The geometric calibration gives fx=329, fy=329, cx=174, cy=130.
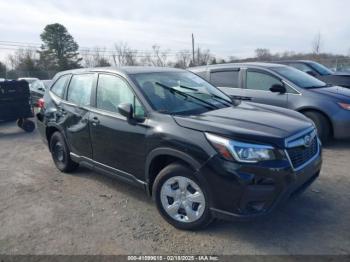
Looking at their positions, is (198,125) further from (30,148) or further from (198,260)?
(30,148)

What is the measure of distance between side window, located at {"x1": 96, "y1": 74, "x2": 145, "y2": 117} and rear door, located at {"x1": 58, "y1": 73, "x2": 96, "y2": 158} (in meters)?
0.22

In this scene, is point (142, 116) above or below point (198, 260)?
above

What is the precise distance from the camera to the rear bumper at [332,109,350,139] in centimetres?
627

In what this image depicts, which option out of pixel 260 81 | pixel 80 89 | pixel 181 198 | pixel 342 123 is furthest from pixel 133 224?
pixel 260 81

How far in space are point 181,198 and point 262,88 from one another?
4.49m

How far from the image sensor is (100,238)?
353 cm

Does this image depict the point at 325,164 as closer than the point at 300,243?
No

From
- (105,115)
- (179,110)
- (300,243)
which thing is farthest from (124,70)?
(300,243)

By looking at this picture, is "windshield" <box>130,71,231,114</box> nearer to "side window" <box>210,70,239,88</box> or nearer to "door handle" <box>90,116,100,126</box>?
"door handle" <box>90,116,100,126</box>

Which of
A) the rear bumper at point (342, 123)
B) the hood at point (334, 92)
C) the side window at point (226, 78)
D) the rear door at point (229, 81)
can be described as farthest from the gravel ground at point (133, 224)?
the side window at point (226, 78)

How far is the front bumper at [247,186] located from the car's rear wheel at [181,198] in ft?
0.54

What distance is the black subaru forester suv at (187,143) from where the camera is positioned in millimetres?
3129

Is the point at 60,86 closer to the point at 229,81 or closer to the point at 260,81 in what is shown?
the point at 229,81

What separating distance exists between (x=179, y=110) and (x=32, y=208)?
2.37 m
